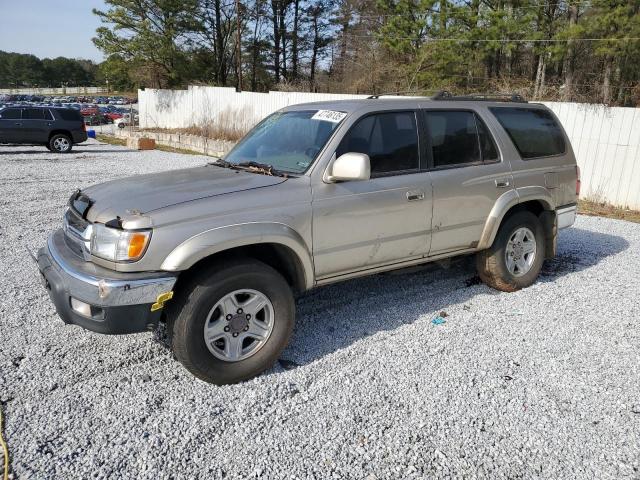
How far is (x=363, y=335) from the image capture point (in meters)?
4.09

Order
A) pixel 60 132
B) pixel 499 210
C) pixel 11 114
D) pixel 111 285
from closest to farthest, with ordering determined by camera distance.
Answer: pixel 111 285, pixel 499 210, pixel 11 114, pixel 60 132

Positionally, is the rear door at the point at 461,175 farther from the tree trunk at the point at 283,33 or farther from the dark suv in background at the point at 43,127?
the tree trunk at the point at 283,33

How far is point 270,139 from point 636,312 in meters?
3.78

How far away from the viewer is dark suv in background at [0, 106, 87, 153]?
1777 cm

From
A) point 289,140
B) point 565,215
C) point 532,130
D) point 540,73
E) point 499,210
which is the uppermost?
point 540,73

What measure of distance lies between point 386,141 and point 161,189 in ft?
5.98

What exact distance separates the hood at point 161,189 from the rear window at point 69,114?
55.7 ft

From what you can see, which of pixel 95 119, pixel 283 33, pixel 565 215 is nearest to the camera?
pixel 565 215

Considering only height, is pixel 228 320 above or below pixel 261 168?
below

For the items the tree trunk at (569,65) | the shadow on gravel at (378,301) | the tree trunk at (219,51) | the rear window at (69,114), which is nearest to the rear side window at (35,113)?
the rear window at (69,114)

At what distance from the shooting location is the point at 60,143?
18547 millimetres

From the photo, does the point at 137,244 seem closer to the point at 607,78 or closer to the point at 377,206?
the point at 377,206

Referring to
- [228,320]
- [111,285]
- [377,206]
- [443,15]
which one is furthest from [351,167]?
[443,15]

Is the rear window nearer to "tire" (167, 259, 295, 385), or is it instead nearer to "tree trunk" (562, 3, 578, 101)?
"tree trunk" (562, 3, 578, 101)
